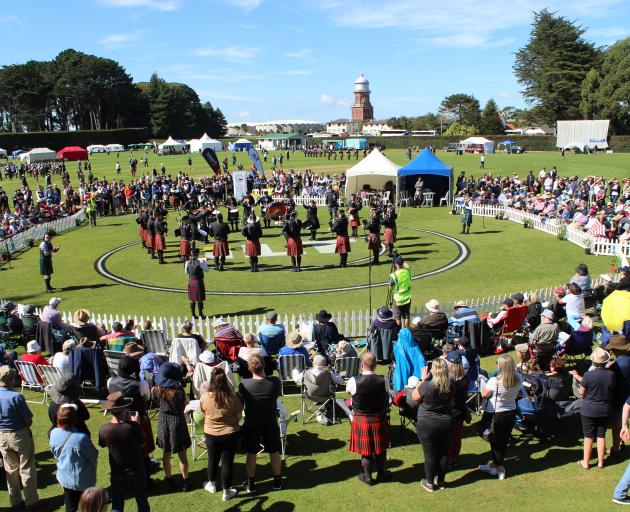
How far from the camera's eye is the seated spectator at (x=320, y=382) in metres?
8.70

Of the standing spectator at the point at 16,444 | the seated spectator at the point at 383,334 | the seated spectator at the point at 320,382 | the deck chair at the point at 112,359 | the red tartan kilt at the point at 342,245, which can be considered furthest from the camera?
the red tartan kilt at the point at 342,245

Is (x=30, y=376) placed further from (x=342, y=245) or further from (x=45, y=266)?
(x=342, y=245)

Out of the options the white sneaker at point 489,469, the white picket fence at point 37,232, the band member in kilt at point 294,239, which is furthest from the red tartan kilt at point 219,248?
the white sneaker at point 489,469

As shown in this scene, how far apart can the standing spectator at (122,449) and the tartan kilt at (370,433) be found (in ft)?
8.34

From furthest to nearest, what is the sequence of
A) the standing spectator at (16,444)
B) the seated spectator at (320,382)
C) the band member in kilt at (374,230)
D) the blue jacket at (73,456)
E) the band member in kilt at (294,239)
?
the band member in kilt at (294,239), the band member in kilt at (374,230), the seated spectator at (320,382), the standing spectator at (16,444), the blue jacket at (73,456)

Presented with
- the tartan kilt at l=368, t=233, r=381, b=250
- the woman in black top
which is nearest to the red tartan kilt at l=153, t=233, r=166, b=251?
the tartan kilt at l=368, t=233, r=381, b=250

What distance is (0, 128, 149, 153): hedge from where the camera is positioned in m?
90.4

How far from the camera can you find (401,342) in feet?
28.2

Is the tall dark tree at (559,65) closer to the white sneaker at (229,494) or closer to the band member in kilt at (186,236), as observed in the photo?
the band member in kilt at (186,236)

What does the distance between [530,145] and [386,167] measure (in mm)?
56588

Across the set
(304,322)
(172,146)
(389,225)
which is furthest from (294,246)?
(172,146)

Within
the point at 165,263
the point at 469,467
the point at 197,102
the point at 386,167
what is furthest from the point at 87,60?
the point at 469,467

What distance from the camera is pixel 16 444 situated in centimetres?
682

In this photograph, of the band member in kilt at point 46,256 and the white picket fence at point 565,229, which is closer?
the band member in kilt at point 46,256
